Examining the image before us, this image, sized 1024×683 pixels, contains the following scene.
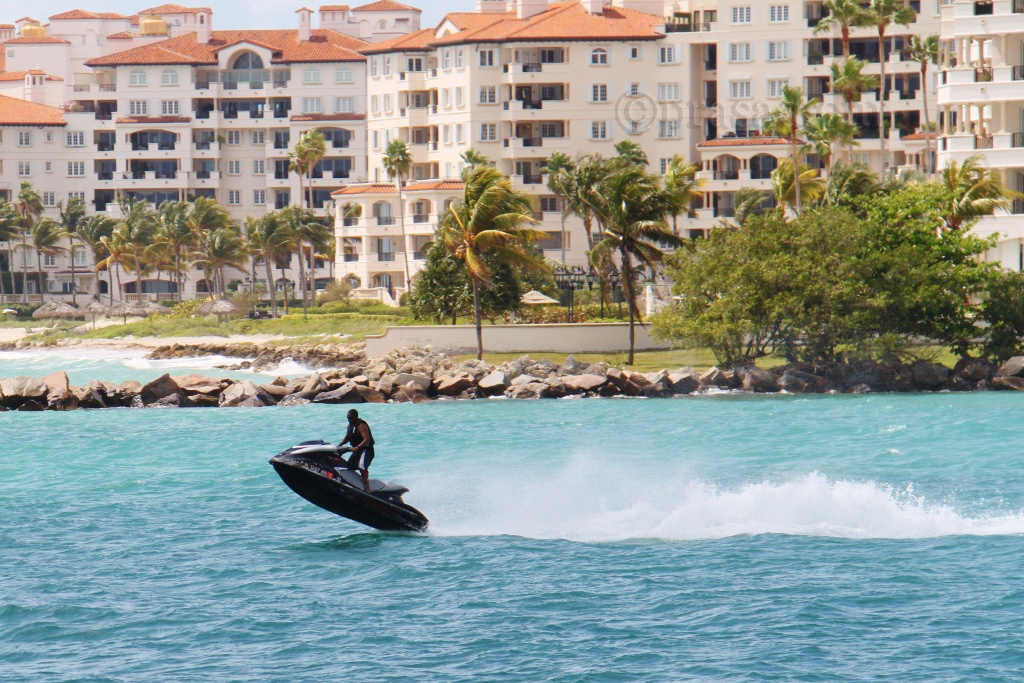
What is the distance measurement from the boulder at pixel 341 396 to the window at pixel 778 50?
57.8 meters

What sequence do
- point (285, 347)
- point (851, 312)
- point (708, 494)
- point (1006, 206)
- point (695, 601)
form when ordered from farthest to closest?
1. point (285, 347)
2. point (1006, 206)
3. point (851, 312)
4. point (708, 494)
5. point (695, 601)

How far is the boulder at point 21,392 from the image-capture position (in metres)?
47.0

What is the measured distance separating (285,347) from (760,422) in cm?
3533

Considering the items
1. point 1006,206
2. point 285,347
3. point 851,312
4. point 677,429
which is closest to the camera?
point 677,429

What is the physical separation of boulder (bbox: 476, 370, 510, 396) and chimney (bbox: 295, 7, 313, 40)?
77.8m

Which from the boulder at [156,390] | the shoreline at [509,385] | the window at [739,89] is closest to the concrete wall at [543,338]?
the shoreline at [509,385]

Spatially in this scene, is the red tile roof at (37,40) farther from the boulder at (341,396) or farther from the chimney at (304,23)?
the boulder at (341,396)

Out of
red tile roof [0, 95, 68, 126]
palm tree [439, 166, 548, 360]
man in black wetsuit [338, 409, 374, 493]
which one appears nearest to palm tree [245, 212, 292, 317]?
red tile roof [0, 95, 68, 126]

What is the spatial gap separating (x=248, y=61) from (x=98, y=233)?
2095cm

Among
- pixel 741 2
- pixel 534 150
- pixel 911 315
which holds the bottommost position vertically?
pixel 911 315

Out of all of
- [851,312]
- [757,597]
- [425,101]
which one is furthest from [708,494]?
[425,101]

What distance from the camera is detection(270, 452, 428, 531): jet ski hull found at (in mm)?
22219

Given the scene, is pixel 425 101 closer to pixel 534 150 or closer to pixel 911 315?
pixel 534 150

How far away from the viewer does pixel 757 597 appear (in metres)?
19.6
